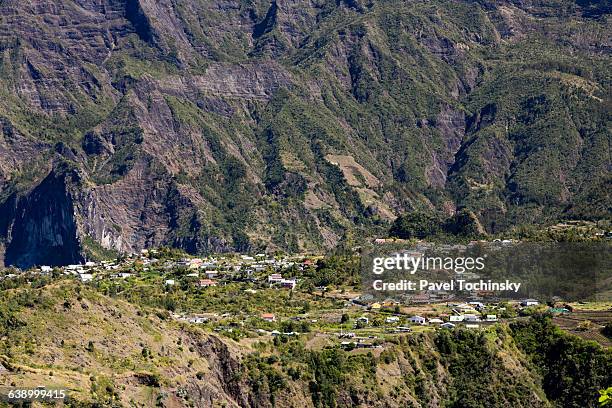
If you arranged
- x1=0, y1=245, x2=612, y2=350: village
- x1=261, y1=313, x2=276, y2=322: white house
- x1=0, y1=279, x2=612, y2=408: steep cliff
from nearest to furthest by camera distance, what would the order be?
x1=0, y1=279, x2=612, y2=408: steep cliff, x1=0, y1=245, x2=612, y2=350: village, x1=261, y1=313, x2=276, y2=322: white house

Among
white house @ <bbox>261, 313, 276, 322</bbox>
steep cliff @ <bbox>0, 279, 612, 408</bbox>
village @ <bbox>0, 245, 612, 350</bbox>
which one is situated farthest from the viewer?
white house @ <bbox>261, 313, 276, 322</bbox>

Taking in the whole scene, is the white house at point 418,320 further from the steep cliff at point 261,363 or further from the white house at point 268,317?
the white house at point 268,317

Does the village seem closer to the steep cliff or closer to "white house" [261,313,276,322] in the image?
"white house" [261,313,276,322]

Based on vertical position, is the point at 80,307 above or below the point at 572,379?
above

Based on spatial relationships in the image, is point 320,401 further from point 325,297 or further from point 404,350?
point 325,297

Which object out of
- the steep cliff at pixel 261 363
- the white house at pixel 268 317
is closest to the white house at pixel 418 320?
the steep cliff at pixel 261 363

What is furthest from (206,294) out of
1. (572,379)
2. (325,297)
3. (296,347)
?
(572,379)

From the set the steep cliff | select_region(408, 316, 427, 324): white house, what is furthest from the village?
the steep cliff

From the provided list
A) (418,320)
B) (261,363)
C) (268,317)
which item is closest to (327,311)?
(268,317)

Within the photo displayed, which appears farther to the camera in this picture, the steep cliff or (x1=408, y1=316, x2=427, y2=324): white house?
(x1=408, y1=316, x2=427, y2=324): white house

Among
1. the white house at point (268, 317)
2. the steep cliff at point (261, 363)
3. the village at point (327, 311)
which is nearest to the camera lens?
the steep cliff at point (261, 363)

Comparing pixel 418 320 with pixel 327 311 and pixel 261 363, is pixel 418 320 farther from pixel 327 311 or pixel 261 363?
pixel 261 363
